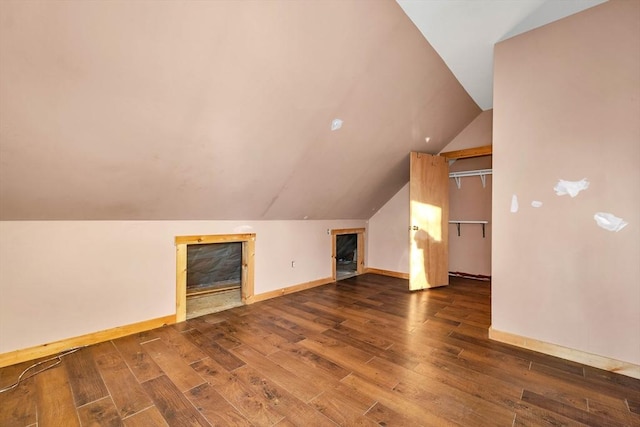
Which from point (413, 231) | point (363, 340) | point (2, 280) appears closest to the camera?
point (2, 280)

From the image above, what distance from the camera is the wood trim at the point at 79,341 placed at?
2.07 meters

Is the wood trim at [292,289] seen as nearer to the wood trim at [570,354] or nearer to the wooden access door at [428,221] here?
the wooden access door at [428,221]

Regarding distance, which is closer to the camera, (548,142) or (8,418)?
(8,418)

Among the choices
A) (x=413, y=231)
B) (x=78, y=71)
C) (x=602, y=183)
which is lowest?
(x=413, y=231)

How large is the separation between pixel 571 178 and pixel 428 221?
6.80 ft

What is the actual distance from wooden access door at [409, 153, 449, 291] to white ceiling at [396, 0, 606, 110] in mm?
1587

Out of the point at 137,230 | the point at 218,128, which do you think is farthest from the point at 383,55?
the point at 137,230

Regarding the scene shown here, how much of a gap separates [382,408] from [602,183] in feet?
7.50

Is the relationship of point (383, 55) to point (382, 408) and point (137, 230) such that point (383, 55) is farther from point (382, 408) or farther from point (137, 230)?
point (137, 230)

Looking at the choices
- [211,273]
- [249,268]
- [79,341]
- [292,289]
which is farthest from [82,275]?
[292,289]

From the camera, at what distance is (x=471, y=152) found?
4355 mm

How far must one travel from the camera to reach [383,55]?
7.71ft

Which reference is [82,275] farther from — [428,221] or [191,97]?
[428,221]

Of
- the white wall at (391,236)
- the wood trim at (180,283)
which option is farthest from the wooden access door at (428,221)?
the wood trim at (180,283)
